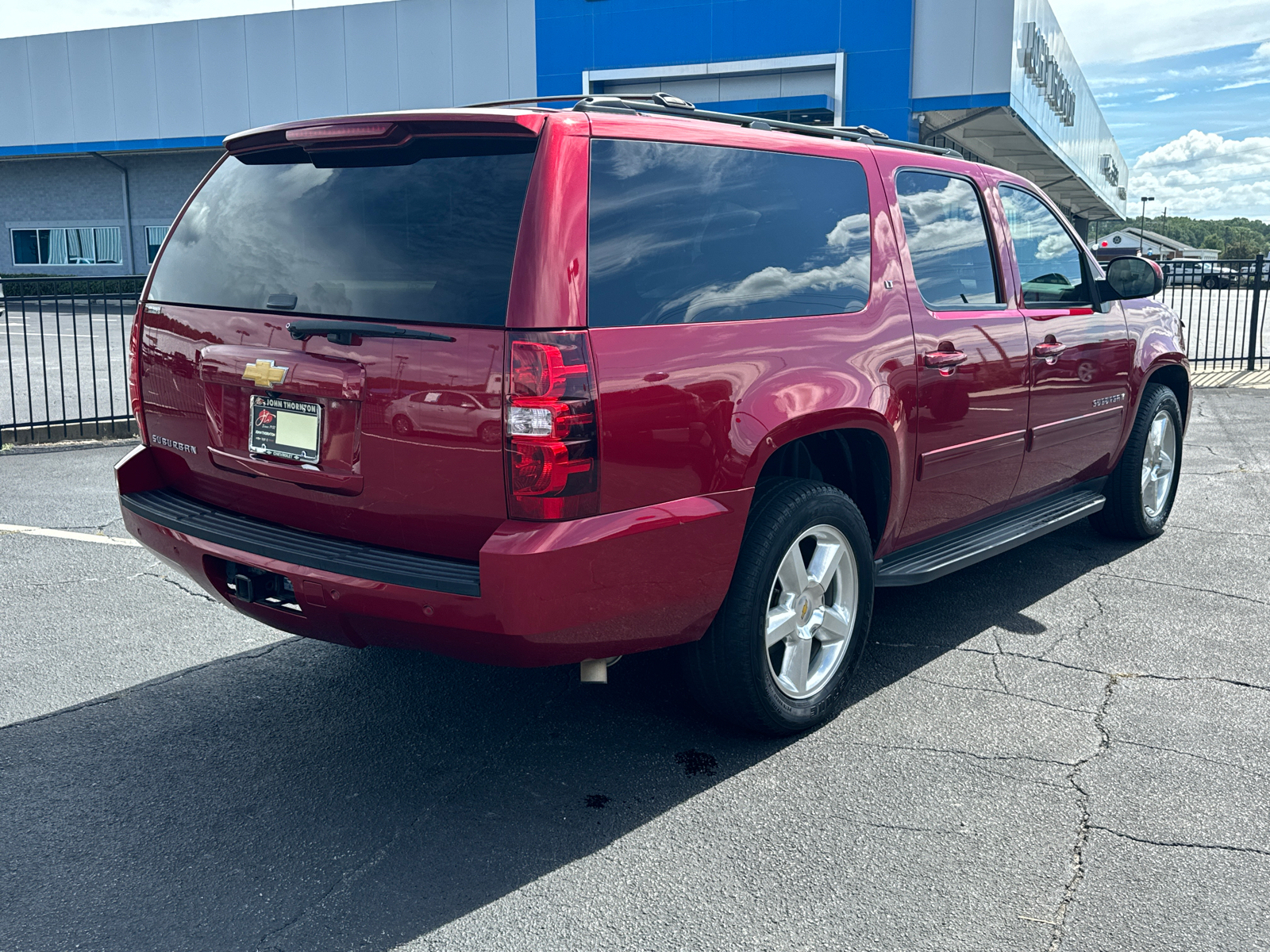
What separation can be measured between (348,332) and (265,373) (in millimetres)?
337

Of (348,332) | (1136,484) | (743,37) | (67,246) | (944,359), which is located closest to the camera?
(348,332)

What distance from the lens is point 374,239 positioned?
10.4 feet

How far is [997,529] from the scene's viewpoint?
15.6 feet

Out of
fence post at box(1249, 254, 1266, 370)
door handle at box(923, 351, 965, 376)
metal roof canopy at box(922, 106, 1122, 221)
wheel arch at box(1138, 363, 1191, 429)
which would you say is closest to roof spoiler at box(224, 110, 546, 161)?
door handle at box(923, 351, 965, 376)

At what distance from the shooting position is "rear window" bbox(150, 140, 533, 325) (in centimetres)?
297

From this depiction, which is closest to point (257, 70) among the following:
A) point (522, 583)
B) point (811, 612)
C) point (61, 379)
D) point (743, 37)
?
point (743, 37)

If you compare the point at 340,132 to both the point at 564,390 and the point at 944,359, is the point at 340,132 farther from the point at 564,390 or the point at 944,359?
the point at 944,359

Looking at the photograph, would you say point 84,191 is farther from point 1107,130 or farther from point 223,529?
point 1107,130

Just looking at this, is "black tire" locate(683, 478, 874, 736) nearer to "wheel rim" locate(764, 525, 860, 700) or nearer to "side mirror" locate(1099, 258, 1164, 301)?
"wheel rim" locate(764, 525, 860, 700)

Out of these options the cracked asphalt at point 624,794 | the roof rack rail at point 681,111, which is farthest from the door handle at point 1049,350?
the cracked asphalt at point 624,794

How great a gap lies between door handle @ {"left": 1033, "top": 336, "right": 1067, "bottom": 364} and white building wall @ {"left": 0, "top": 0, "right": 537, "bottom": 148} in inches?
958

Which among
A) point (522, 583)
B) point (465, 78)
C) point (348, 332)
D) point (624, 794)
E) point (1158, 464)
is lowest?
point (624, 794)

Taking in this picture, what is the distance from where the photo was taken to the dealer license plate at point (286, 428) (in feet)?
10.4

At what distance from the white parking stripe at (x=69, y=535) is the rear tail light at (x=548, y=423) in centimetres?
397
